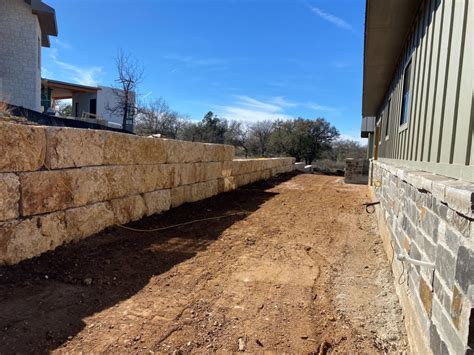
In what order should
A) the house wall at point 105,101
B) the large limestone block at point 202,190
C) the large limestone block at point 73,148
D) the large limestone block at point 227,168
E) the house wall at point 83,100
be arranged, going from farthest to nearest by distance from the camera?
1. the house wall at point 83,100
2. the house wall at point 105,101
3. the large limestone block at point 227,168
4. the large limestone block at point 202,190
5. the large limestone block at point 73,148

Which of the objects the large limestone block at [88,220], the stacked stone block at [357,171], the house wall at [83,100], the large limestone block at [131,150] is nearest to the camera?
the large limestone block at [88,220]

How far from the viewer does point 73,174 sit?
423cm

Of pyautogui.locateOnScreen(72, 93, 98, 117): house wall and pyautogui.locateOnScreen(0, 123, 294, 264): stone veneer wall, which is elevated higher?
pyautogui.locateOnScreen(72, 93, 98, 117): house wall

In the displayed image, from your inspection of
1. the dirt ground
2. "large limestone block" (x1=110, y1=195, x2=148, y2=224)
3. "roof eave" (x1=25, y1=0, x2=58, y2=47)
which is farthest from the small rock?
"roof eave" (x1=25, y1=0, x2=58, y2=47)

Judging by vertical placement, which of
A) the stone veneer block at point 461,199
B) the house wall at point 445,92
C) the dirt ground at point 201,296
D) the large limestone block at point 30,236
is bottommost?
the dirt ground at point 201,296

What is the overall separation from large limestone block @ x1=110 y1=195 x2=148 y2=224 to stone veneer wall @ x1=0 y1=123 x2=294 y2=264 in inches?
0.5

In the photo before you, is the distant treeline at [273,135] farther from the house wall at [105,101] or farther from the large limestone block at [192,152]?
the large limestone block at [192,152]

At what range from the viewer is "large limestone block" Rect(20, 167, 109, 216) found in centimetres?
363

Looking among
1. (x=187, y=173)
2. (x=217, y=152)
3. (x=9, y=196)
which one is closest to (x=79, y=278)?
(x=9, y=196)

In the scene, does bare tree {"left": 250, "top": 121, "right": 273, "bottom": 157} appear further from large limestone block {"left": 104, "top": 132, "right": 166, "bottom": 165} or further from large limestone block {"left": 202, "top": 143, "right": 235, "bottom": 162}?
large limestone block {"left": 104, "top": 132, "right": 166, "bottom": 165}

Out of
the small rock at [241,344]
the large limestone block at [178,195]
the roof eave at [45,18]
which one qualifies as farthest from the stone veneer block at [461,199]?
the roof eave at [45,18]

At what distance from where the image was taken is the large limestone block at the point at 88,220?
423 centimetres

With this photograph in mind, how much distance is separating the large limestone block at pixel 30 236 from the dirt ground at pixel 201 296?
0.38 ft

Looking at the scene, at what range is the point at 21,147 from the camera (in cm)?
354
